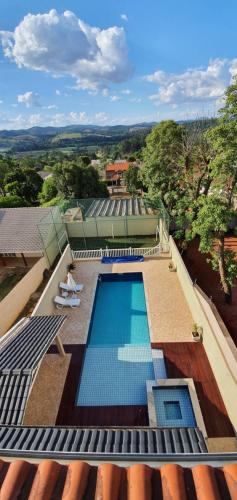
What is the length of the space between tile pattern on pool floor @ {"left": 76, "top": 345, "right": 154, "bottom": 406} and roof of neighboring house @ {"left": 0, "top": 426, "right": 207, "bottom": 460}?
449 cm

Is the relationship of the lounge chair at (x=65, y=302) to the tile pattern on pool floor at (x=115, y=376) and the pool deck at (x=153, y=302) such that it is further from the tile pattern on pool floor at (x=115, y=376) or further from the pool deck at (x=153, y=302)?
the tile pattern on pool floor at (x=115, y=376)

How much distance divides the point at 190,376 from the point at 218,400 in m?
1.04

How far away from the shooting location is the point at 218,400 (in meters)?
7.14

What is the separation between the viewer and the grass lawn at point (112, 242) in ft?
63.4

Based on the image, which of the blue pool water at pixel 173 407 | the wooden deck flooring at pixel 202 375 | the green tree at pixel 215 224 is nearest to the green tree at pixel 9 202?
the green tree at pixel 215 224

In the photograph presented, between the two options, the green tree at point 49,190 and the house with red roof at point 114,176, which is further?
the house with red roof at point 114,176

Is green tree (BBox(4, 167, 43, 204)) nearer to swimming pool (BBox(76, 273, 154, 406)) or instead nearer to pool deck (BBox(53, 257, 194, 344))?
pool deck (BBox(53, 257, 194, 344))

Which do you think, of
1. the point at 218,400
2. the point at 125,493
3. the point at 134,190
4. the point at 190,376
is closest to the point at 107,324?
the point at 190,376

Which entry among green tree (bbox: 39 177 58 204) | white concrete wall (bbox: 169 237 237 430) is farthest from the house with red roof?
white concrete wall (bbox: 169 237 237 430)

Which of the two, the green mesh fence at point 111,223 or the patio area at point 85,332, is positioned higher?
the green mesh fence at point 111,223

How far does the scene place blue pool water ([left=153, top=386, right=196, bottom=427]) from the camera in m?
6.74

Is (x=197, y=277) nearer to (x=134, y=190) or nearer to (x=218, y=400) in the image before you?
(x=218, y=400)

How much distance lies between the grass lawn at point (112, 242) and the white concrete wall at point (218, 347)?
9227mm

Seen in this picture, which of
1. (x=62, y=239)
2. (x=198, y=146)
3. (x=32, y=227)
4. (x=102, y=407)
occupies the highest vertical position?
(x=198, y=146)
